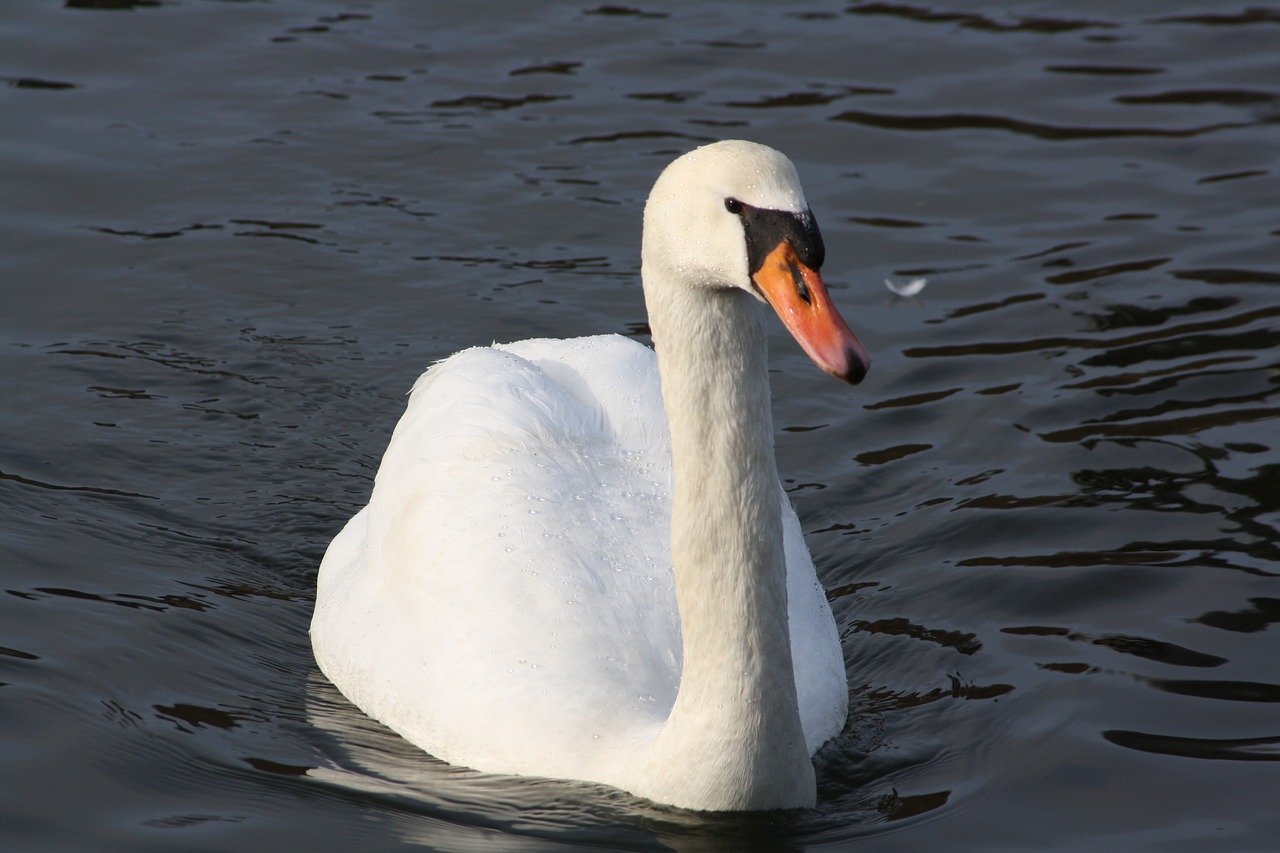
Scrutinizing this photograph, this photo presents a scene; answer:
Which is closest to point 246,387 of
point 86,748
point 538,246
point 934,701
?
point 538,246

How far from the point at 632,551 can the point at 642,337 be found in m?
4.37

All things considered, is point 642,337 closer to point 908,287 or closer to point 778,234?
point 908,287

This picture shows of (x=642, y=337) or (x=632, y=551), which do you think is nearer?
(x=632, y=551)

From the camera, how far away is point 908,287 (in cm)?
1163

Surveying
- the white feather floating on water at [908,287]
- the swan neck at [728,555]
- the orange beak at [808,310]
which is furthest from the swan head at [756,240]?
the white feather floating on water at [908,287]

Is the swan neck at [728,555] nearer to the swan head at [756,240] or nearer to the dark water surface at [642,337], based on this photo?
the swan head at [756,240]

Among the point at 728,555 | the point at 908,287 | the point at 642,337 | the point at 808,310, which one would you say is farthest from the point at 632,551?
the point at 908,287

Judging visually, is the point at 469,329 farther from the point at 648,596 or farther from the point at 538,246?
the point at 648,596

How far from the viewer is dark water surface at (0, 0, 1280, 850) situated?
674 cm

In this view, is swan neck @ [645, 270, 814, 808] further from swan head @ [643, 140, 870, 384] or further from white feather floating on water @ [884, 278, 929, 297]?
white feather floating on water @ [884, 278, 929, 297]

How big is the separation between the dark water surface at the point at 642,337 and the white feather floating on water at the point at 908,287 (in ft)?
0.25

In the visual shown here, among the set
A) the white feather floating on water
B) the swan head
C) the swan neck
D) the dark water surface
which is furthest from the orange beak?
the white feather floating on water

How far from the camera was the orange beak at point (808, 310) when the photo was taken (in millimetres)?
5191

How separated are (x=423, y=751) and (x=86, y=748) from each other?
1.28 metres
